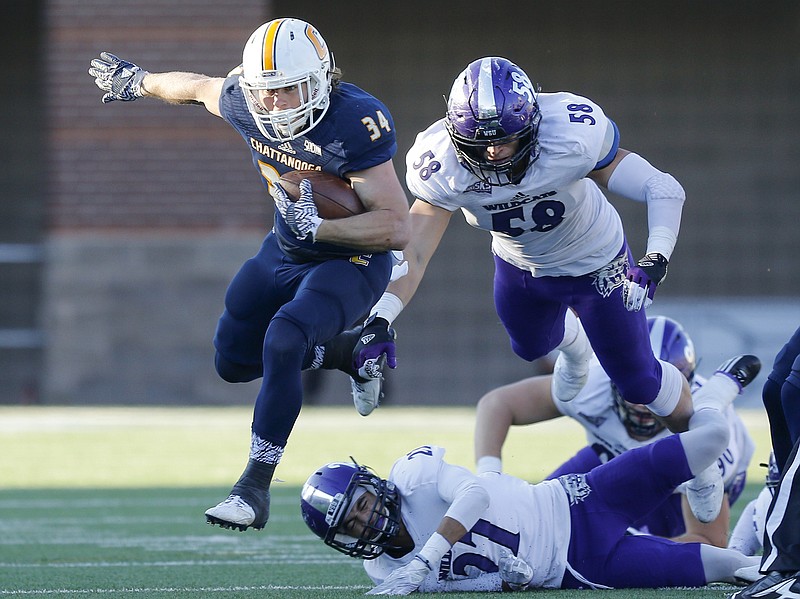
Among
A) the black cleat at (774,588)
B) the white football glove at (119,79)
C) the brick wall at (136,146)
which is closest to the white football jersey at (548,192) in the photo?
the white football glove at (119,79)

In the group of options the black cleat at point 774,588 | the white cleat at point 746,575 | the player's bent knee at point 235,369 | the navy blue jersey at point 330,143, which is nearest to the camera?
the black cleat at point 774,588

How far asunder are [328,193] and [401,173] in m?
9.96

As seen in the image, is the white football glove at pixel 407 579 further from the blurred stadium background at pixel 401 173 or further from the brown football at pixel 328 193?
the blurred stadium background at pixel 401 173

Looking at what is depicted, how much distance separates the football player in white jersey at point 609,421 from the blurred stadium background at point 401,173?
7.84 m

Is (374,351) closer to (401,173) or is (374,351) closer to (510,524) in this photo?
(510,524)

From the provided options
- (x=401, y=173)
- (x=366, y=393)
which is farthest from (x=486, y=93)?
(x=401, y=173)

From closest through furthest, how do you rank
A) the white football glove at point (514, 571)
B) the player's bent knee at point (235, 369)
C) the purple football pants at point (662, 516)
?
the white football glove at point (514, 571)
the player's bent knee at point (235, 369)
the purple football pants at point (662, 516)

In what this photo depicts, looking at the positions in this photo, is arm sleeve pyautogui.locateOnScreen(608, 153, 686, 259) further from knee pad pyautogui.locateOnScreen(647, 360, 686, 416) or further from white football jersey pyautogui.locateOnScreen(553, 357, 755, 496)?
white football jersey pyautogui.locateOnScreen(553, 357, 755, 496)

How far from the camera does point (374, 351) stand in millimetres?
4539

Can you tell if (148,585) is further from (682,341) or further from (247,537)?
(682,341)

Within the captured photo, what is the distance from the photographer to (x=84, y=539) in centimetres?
572

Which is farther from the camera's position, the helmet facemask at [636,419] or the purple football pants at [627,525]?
the helmet facemask at [636,419]

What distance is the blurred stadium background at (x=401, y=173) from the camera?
13.4 metres

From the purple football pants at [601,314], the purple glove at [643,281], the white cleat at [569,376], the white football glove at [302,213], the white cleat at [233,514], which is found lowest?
the white cleat at [569,376]
